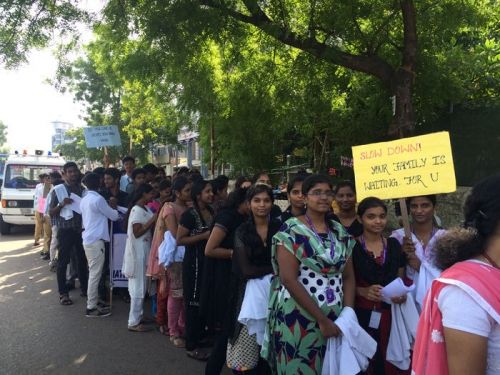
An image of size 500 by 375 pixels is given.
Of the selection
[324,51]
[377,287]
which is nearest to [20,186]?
[324,51]

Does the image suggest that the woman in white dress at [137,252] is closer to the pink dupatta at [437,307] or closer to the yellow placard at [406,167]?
the yellow placard at [406,167]

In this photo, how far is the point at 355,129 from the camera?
10430mm

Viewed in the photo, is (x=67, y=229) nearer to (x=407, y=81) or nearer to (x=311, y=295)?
(x=311, y=295)

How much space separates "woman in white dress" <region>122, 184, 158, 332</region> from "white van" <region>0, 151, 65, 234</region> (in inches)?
362

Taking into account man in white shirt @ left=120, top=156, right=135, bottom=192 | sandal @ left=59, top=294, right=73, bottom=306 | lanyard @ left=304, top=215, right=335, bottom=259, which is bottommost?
sandal @ left=59, top=294, right=73, bottom=306

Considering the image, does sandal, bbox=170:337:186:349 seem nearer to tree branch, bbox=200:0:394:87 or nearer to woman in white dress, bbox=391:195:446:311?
woman in white dress, bbox=391:195:446:311

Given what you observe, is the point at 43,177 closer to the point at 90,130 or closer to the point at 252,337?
the point at 90,130

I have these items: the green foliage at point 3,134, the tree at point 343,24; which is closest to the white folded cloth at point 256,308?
the tree at point 343,24

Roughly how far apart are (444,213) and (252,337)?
19.3ft

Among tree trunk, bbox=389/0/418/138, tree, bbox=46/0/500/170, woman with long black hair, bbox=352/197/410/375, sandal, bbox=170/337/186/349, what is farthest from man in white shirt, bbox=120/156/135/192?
woman with long black hair, bbox=352/197/410/375

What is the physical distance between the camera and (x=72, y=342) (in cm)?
484

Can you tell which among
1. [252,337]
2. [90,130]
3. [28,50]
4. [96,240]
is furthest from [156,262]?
[90,130]

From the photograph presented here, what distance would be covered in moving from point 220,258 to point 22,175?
12.2 metres

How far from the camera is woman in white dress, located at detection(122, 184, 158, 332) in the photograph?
514cm
